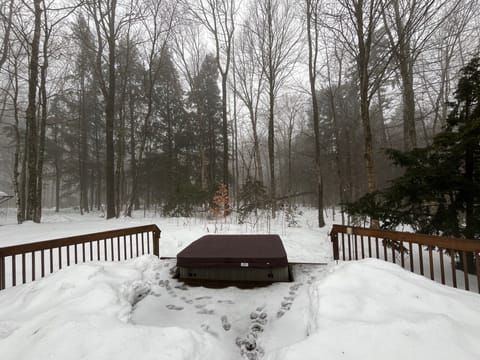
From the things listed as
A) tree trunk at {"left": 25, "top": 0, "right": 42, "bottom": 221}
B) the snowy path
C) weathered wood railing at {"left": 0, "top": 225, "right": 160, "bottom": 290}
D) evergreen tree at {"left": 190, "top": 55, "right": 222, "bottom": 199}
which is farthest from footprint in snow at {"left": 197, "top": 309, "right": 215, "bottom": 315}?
evergreen tree at {"left": 190, "top": 55, "right": 222, "bottom": 199}

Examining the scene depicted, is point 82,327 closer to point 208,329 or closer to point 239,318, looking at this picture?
point 208,329

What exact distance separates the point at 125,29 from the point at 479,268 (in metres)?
13.9

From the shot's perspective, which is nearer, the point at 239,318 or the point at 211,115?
the point at 239,318

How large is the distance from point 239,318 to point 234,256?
34.0 inches

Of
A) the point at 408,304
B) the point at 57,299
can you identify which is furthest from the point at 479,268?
the point at 57,299

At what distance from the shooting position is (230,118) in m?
17.0

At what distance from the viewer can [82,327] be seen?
5.32 feet

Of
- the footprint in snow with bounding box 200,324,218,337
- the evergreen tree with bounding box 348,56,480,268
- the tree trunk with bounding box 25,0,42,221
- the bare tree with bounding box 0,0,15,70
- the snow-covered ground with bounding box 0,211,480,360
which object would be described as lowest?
the footprint in snow with bounding box 200,324,218,337

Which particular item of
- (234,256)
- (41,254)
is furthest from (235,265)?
(41,254)

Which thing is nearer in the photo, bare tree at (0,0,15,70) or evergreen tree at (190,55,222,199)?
bare tree at (0,0,15,70)

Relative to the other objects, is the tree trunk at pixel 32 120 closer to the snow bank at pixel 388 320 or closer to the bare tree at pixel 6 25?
the bare tree at pixel 6 25

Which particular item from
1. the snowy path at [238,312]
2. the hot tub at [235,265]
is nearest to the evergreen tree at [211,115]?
the hot tub at [235,265]

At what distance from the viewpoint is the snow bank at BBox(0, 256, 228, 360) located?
4.74 ft

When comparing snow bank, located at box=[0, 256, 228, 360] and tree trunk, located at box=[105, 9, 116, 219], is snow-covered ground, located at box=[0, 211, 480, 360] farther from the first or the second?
tree trunk, located at box=[105, 9, 116, 219]
